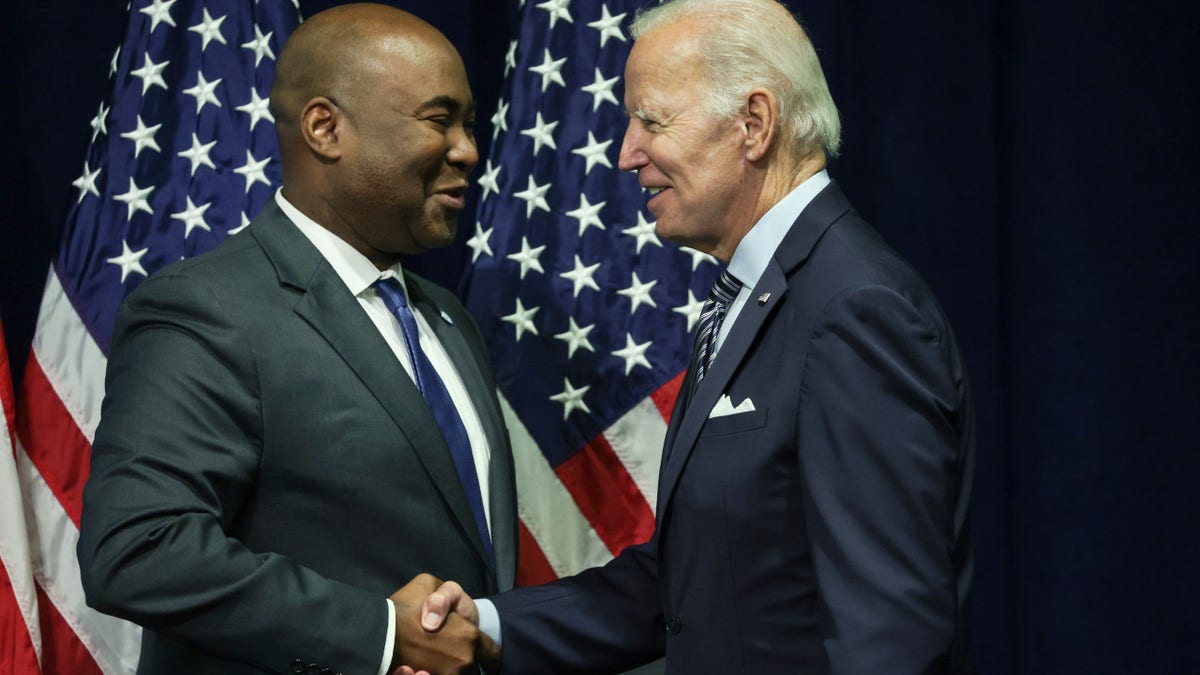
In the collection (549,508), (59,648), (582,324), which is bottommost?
(59,648)

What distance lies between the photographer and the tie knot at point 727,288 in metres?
1.94

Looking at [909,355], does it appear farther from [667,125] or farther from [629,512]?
[629,512]

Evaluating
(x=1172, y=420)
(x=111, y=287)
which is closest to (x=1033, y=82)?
(x=1172, y=420)

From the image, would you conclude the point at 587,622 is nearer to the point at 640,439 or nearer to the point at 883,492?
the point at 640,439

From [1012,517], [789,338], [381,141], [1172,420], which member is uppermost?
[381,141]

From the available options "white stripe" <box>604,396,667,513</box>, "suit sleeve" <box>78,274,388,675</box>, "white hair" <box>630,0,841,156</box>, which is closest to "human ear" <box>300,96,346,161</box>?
"suit sleeve" <box>78,274,388,675</box>

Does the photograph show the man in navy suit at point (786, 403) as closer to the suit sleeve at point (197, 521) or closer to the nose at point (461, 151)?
the suit sleeve at point (197, 521)

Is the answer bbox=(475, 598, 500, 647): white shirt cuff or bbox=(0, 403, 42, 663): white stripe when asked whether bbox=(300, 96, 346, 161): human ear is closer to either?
bbox=(475, 598, 500, 647): white shirt cuff

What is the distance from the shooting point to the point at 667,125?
1942 millimetres

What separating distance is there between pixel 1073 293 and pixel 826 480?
1838 mm

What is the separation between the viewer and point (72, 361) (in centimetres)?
262

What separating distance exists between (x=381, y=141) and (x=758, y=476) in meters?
0.89

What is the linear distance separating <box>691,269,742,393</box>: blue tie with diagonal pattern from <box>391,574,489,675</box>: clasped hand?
48 centimetres

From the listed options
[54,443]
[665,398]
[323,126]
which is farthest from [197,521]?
[665,398]
